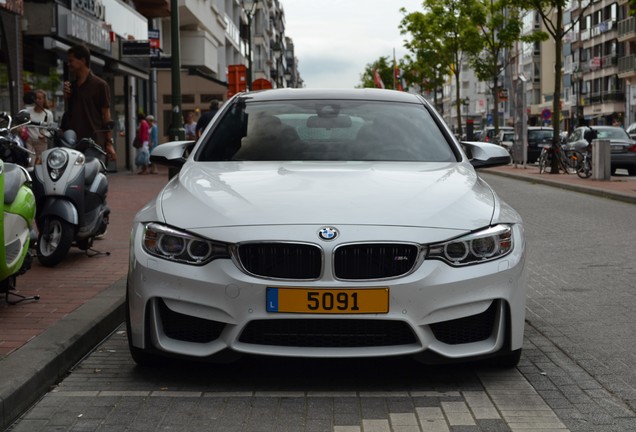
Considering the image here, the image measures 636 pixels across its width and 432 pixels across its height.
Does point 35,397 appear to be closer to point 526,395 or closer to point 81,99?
point 526,395

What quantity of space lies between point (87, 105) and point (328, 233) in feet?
20.7

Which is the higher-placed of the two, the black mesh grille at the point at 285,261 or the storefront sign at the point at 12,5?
the storefront sign at the point at 12,5

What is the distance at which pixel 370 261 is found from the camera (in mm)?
4770

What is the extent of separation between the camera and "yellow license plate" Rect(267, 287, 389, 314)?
15.4 ft

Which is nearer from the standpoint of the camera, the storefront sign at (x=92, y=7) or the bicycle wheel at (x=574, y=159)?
the storefront sign at (x=92, y=7)

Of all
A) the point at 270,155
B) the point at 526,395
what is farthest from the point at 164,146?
the point at 526,395

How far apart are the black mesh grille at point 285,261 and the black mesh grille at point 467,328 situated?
0.63 metres

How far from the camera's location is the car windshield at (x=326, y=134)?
6262 mm

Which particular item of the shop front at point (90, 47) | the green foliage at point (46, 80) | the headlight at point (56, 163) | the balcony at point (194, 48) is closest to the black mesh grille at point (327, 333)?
the headlight at point (56, 163)

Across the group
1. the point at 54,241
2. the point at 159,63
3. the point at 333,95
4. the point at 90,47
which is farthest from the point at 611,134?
the point at 333,95

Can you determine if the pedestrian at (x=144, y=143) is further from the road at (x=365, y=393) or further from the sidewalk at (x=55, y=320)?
the road at (x=365, y=393)

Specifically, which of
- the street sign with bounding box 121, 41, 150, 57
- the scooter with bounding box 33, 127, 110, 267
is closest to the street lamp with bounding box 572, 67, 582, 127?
the street sign with bounding box 121, 41, 150, 57

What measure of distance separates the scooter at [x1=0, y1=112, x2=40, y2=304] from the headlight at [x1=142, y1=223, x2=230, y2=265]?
4.38 ft

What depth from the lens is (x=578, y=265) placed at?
9.88 m
